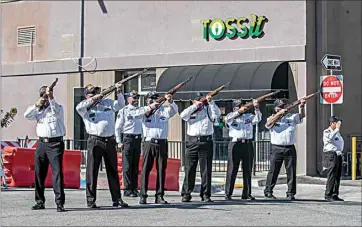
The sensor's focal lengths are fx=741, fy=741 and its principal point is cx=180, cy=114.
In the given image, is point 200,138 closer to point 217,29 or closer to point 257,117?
point 257,117

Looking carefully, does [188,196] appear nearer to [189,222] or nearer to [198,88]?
[189,222]

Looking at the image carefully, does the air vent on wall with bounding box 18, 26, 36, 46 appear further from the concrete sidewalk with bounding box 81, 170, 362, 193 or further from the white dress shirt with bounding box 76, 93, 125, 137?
the white dress shirt with bounding box 76, 93, 125, 137

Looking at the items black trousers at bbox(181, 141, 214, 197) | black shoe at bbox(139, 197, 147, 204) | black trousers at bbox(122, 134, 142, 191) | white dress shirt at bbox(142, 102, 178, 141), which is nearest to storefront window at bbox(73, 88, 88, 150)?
black trousers at bbox(122, 134, 142, 191)

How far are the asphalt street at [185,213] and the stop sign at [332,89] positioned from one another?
4.17 m

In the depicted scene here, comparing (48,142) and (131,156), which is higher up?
(48,142)

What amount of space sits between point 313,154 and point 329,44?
3466 millimetres

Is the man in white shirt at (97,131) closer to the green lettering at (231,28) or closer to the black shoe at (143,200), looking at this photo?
the black shoe at (143,200)

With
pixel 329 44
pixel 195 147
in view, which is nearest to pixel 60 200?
pixel 195 147

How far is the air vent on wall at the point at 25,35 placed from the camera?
27328mm

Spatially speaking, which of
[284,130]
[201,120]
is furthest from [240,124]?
[201,120]

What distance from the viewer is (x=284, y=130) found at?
15555mm

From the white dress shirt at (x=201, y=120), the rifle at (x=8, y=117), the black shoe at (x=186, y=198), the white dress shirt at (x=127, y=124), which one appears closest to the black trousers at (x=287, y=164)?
the white dress shirt at (x=201, y=120)

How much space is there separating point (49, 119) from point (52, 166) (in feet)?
2.65

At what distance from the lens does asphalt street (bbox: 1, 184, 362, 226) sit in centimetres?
1138
